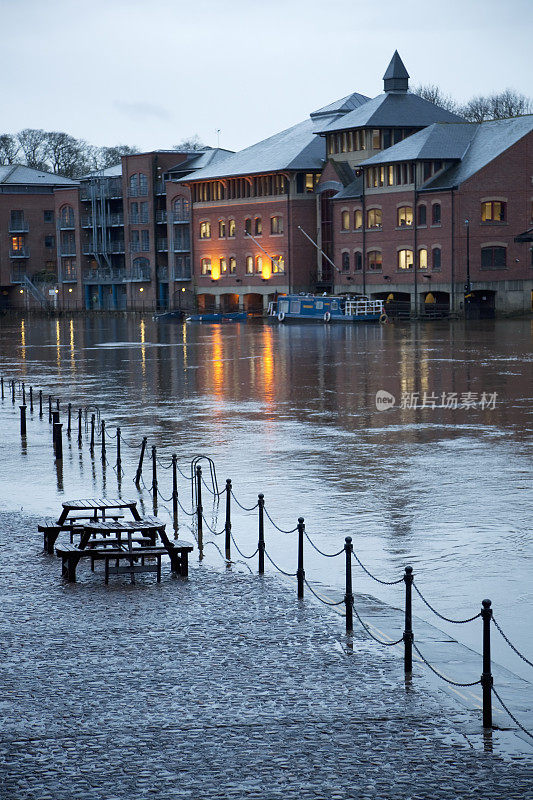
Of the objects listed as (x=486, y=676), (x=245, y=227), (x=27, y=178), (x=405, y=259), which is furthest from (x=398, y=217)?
(x=486, y=676)

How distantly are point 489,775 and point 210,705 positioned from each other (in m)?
2.27

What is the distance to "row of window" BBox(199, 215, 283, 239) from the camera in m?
94.8

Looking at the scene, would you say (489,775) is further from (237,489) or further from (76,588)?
(237,489)

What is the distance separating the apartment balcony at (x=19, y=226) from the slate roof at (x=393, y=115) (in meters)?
43.5

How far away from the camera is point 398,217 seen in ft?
277

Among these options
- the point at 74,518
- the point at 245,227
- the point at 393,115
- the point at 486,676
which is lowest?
the point at 486,676

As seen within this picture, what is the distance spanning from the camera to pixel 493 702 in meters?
9.07

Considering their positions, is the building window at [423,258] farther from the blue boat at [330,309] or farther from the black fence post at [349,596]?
the black fence post at [349,596]

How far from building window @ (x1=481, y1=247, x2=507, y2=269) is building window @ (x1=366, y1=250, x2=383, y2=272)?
930cm

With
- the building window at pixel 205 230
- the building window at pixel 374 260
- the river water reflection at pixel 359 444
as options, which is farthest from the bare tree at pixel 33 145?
the river water reflection at pixel 359 444

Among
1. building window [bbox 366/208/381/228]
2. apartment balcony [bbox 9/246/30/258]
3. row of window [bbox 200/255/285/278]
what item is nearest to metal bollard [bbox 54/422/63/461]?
building window [bbox 366/208/381/228]

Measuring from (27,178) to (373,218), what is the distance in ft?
167

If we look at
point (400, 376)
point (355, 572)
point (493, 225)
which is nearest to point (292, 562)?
point (355, 572)

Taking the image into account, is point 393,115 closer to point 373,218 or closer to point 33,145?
point 373,218
